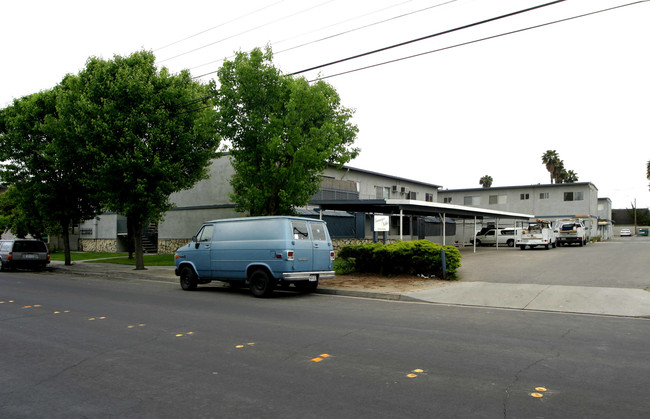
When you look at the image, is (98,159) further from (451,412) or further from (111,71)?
(451,412)

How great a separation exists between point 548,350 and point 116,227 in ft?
119

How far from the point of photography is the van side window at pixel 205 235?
14359 millimetres

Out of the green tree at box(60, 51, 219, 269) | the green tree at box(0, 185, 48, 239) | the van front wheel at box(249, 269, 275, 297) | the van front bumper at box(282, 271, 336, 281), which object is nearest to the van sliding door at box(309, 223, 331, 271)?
the van front bumper at box(282, 271, 336, 281)

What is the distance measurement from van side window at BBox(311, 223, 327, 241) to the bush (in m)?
3.70

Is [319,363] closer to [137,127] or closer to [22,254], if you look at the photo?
[137,127]

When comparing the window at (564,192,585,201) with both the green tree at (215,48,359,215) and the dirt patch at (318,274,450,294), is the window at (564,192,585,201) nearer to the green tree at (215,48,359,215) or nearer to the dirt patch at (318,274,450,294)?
the green tree at (215,48,359,215)

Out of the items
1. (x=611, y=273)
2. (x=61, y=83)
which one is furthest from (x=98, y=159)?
(x=611, y=273)

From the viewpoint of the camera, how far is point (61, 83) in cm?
2464

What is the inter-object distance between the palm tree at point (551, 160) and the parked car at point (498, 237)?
124 feet

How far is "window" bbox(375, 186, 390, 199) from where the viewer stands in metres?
41.0

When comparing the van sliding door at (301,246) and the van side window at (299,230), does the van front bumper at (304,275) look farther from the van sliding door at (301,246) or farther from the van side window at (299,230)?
the van side window at (299,230)

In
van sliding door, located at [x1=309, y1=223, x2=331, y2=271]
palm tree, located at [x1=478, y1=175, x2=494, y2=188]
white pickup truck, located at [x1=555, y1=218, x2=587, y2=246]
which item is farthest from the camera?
palm tree, located at [x1=478, y1=175, x2=494, y2=188]

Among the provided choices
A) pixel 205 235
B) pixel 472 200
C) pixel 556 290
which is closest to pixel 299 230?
pixel 205 235

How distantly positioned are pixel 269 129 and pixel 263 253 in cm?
699
